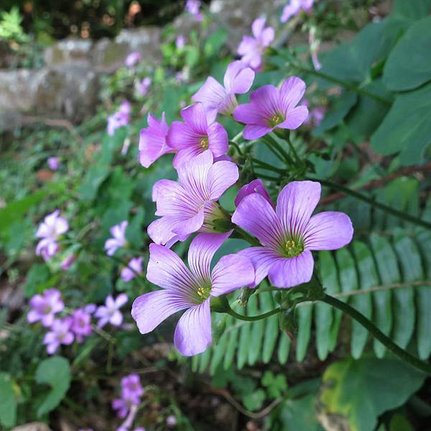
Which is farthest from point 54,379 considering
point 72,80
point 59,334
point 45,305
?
point 72,80

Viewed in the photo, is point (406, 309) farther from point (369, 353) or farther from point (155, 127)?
point (155, 127)

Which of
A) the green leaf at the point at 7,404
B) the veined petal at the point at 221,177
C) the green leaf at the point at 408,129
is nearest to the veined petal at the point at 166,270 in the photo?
the veined petal at the point at 221,177

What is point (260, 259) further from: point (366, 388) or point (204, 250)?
point (366, 388)

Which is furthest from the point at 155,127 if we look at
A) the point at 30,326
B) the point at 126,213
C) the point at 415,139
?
the point at 30,326

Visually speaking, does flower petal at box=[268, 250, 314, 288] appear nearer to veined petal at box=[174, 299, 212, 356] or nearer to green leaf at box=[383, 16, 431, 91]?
veined petal at box=[174, 299, 212, 356]

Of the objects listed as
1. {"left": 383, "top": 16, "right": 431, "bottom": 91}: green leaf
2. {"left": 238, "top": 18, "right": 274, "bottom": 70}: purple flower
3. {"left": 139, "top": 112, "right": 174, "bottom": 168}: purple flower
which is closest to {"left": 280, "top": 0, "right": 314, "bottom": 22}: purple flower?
{"left": 238, "top": 18, "right": 274, "bottom": 70}: purple flower

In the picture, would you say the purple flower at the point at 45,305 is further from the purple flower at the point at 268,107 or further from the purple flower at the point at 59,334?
the purple flower at the point at 268,107
